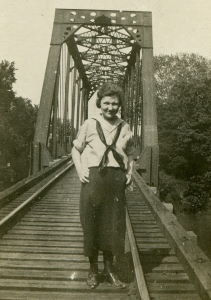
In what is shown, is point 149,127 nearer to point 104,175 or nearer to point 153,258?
point 153,258

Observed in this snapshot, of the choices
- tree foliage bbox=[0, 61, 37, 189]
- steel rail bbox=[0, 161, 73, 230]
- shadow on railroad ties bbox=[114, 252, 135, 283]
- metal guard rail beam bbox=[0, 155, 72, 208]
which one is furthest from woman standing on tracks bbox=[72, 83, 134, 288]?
tree foliage bbox=[0, 61, 37, 189]

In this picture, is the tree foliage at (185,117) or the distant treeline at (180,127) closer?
the distant treeline at (180,127)

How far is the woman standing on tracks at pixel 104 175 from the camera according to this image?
346 cm

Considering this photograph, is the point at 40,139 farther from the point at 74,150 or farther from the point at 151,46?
the point at 74,150

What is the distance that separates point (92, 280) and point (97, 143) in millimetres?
1087

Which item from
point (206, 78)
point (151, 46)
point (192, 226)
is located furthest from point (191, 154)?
point (151, 46)

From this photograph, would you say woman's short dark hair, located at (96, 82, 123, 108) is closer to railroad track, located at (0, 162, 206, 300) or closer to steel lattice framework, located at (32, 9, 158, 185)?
railroad track, located at (0, 162, 206, 300)

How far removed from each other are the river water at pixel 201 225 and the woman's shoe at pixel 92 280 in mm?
20702

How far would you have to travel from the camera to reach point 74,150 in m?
3.63

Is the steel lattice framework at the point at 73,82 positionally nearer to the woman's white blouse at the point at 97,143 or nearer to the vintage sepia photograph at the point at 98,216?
the vintage sepia photograph at the point at 98,216

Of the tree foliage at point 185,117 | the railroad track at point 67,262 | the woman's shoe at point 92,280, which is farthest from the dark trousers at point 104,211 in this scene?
the tree foliage at point 185,117

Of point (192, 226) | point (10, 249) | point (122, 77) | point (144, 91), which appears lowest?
point (192, 226)

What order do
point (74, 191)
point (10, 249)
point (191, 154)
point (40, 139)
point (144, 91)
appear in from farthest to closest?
point (191, 154) < point (144, 91) < point (40, 139) < point (74, 191) < point (10, 249)

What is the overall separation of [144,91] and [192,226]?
741 inches
